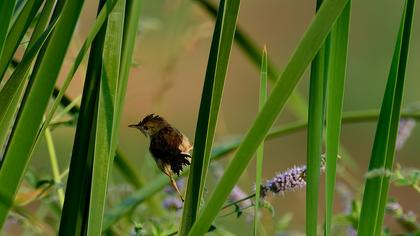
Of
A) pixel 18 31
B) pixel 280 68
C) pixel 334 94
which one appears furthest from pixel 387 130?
pixel 280 68

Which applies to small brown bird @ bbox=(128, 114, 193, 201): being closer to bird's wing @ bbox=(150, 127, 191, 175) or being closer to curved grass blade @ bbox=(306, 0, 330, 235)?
bird's wing @ bbox=(150, 127, 191, 175)

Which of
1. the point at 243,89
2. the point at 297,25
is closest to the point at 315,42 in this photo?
the point at 243,89

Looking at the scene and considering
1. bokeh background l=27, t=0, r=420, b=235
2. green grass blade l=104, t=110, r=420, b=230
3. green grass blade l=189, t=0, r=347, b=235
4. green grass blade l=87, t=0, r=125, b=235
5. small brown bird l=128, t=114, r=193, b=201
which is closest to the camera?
green grass blade l=189, t=0, r=347, b=235

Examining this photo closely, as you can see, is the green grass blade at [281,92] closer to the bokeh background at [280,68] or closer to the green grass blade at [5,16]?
the green grass blade at [5,16]

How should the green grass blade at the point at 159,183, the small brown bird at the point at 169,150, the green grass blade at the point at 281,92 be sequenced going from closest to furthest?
the green grass blade at the point at 281,92
the small brown bird at the point at 169,150
the green grass blade at the point at 159,183

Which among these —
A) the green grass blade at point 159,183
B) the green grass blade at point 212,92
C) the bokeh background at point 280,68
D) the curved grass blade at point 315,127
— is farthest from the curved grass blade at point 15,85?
the bokeh background at point 280,68

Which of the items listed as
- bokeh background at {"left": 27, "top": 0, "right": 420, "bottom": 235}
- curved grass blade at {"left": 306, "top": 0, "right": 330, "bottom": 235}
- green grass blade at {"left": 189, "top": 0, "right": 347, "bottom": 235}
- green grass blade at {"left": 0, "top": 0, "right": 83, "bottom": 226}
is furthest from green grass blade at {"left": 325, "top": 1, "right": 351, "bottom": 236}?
bokeh background at {"left": 27, "top": 0, "right": 420, "bottom": 235}

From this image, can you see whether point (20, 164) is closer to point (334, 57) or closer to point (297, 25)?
point (334, 57)
